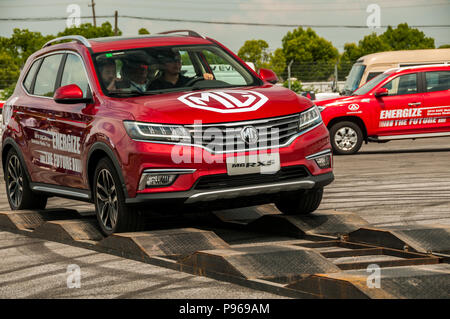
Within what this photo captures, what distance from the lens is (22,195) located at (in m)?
9.66

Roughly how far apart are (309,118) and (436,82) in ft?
38.6

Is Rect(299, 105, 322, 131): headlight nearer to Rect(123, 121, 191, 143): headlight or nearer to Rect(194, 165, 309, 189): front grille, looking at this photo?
Rect(194, 165, 309, 189): front grille

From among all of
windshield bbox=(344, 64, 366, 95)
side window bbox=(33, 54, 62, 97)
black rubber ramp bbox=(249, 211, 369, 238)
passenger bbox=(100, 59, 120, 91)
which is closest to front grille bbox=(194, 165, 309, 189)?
black rubber ramp bbox=(249, 211, 369, 238)

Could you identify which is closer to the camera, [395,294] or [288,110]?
[395,294]

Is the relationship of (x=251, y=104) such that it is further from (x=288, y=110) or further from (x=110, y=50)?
(x=110, y=50)

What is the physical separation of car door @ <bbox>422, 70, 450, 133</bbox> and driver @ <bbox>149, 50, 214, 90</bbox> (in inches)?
430

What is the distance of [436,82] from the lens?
18.7 m

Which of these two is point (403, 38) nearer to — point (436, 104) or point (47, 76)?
point (436, 104)

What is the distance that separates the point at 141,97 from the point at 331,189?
4.39m

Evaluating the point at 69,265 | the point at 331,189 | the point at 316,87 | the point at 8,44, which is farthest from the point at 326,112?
the point at 8,44

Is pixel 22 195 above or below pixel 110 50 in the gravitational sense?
below

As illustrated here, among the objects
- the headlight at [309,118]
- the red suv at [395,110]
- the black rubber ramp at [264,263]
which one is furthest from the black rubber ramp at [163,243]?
the red suv at [395,110]

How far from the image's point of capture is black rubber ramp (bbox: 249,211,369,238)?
746 centimetres
